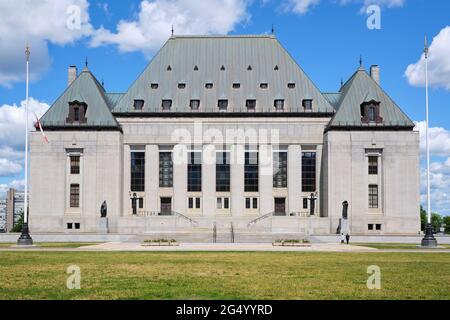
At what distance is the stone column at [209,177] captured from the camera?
70.8 meters

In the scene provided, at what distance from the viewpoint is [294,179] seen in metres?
70.4

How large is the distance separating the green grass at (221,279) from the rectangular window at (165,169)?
41.0 m

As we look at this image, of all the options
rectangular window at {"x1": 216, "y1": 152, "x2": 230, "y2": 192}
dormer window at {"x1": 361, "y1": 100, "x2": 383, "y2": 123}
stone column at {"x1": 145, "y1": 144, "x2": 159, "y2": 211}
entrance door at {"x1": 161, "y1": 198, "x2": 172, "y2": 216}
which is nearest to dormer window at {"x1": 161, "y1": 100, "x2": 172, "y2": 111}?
stone column at {"x1": 145, "y1": 144, "x2": 159, "y2": 211}

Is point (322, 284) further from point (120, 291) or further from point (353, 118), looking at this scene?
point (353, 118)

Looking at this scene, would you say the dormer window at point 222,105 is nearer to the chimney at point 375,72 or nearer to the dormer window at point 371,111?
the dormer window at point 371,111

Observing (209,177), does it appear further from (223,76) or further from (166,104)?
(223,76)

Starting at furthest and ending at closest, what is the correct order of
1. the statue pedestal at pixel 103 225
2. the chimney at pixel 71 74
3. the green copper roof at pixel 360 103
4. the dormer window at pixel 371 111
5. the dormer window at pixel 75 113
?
the chimney at pixel 71 74, the dormer window at pixel 75 113, the dormer window at pixel 371 111, the green copper roof at pixel 360 103, the statue pedestal at pixel 103 225

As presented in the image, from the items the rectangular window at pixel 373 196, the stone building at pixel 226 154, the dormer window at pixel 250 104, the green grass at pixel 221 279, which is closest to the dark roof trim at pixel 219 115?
the stone building at pixel 226 154

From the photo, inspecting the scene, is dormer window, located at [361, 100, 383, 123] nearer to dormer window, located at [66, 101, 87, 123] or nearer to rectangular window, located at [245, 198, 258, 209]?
rectangular window, located at [245, 198, 258, 209]

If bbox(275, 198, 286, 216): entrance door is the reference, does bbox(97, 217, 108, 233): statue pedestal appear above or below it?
below

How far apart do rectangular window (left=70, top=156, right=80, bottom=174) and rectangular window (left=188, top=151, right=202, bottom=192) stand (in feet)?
43.5

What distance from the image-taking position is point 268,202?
70438mm

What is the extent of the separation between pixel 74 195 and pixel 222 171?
58.8 ft

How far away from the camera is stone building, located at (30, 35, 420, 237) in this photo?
67500mm
